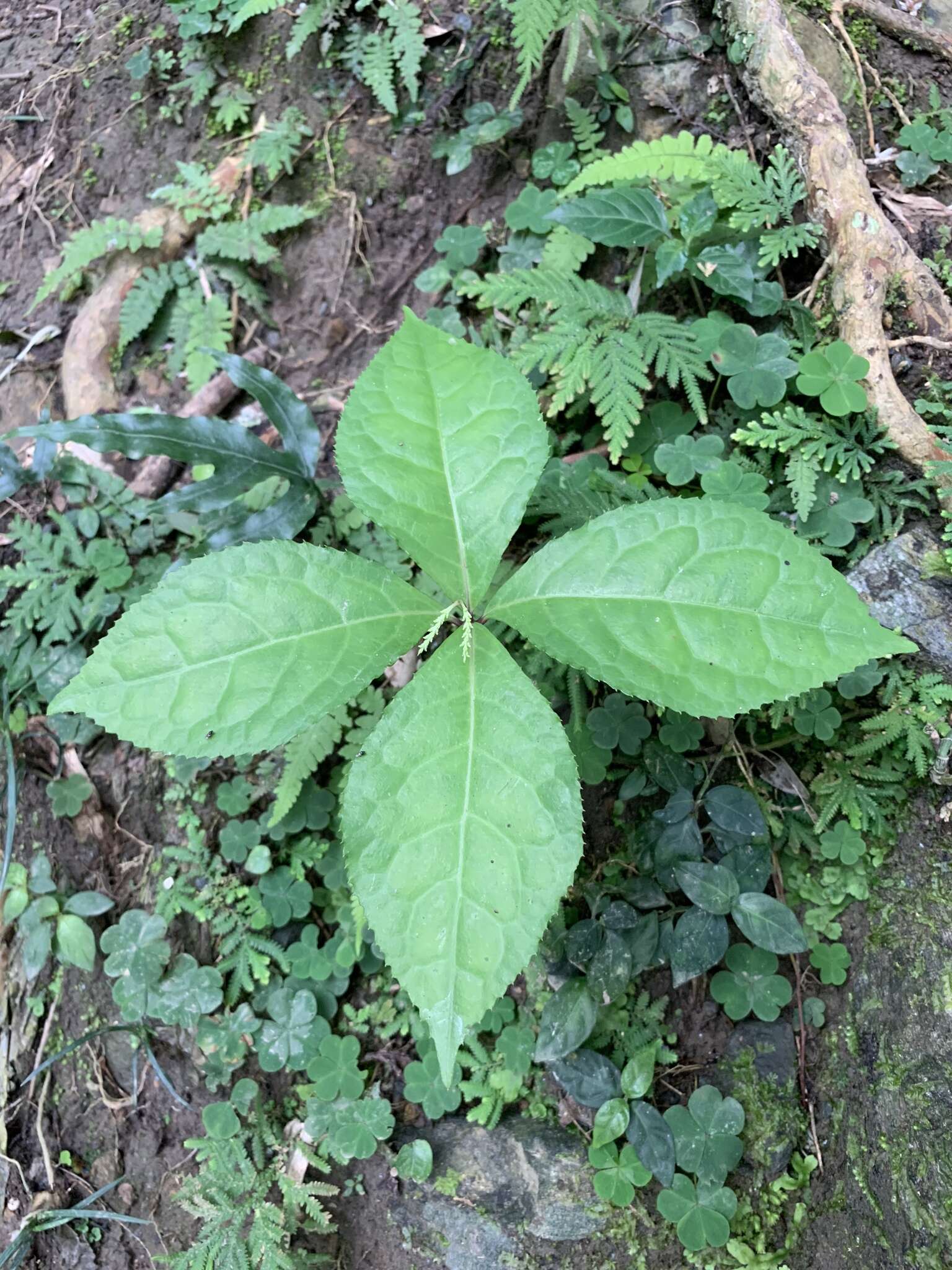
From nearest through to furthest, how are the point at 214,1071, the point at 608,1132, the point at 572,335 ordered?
the point at 608,1132, the point at 572,335, the point at 214,1071

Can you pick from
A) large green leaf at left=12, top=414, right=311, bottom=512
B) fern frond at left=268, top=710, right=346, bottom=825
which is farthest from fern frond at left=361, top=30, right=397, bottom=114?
fern frond at left=268, top=710, right=346, bottom=825

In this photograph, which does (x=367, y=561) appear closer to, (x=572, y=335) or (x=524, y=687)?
(x=524, y=687)

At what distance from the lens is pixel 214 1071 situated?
8.89 ft

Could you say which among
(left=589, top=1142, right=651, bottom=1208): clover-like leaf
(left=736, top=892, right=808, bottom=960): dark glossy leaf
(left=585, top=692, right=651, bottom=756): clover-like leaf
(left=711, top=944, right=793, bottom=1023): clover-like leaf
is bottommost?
(left=589, top=1142, right=651, bottom=1208): clover-like leaf

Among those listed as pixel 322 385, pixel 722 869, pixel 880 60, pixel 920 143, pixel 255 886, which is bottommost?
pixel 255 886

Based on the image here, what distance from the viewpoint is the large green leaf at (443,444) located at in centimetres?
172

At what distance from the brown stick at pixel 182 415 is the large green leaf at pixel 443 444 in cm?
202

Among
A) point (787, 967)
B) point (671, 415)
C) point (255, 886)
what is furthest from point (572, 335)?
point (255, 886)

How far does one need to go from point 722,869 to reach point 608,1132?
0.85 metres

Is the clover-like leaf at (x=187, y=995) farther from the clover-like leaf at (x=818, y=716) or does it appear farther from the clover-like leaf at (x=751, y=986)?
the clover-like leaf at (x=818, y=716)

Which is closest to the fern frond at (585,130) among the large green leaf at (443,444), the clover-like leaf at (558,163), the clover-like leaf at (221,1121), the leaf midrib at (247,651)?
the clover-like leaf at (558,163)

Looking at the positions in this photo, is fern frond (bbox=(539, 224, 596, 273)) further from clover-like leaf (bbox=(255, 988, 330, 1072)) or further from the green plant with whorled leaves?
clover-like leaf (bbox=(255, 988, 330, 1072))

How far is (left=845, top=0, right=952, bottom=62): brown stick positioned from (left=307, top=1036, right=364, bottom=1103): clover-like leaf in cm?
409

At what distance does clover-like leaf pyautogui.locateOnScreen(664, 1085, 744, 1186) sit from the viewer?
220 centimetres
